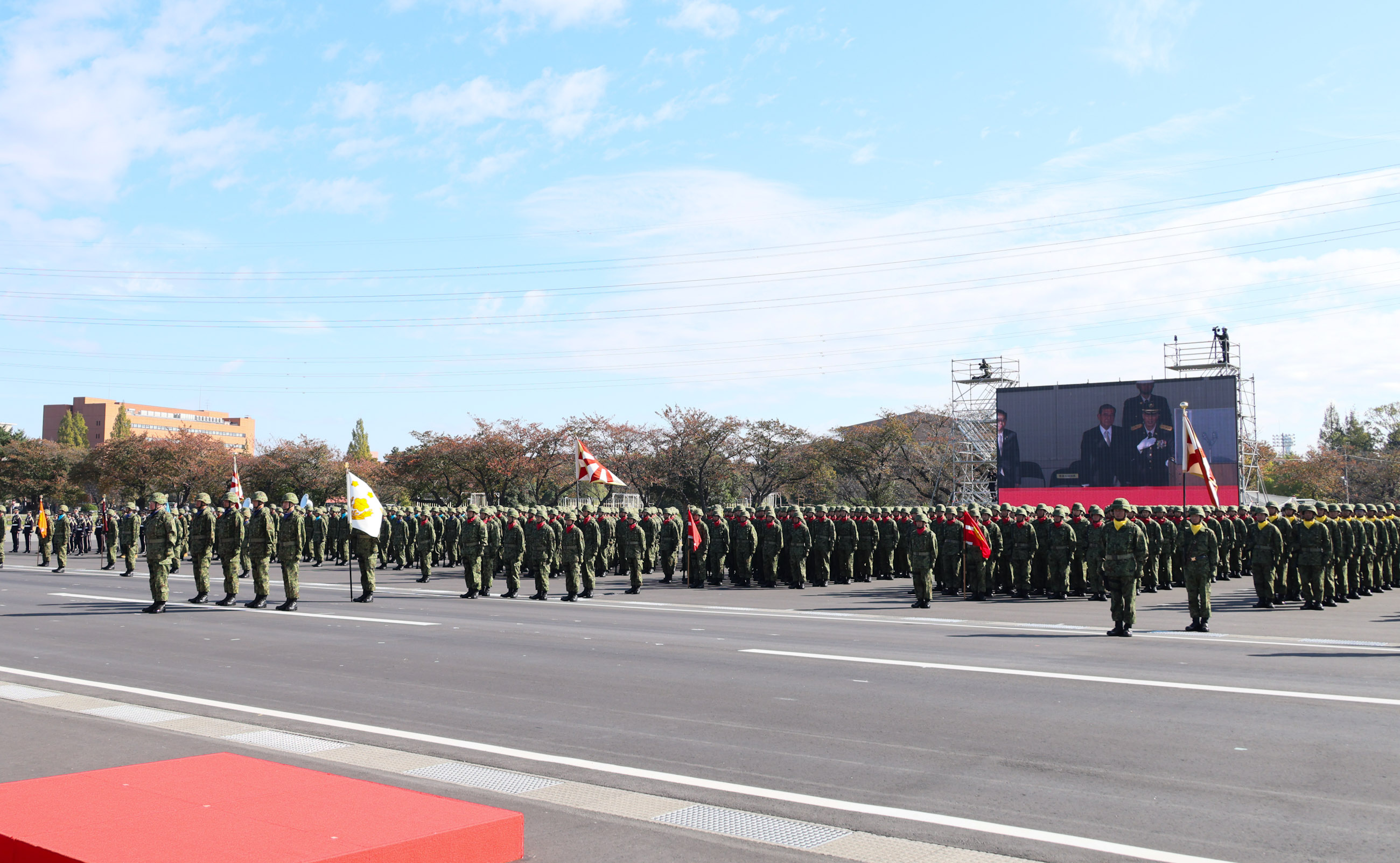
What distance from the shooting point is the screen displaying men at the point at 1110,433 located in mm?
43656

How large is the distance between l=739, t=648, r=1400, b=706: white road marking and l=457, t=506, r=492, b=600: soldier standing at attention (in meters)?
9.59

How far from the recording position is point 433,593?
21578 millimetres

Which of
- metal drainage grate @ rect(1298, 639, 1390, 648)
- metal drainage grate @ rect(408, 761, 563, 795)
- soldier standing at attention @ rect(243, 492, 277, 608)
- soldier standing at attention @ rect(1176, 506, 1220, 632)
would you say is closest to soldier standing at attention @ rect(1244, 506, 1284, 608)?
soldier standing at attention @ rect(1176, 506, 1220, 632)

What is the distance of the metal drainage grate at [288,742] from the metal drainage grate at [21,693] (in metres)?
3.05

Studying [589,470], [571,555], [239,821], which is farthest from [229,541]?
[239,821]

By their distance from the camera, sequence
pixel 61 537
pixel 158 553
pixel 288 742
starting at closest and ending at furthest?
1. pixel 288 742
2. pixel 158 553
3. pixel 61 537

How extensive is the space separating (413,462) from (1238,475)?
123 feet

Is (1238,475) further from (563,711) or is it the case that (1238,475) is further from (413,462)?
(563,711)

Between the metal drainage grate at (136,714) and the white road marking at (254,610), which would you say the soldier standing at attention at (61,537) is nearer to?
the white road marking at (254,610)

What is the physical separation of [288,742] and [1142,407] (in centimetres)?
4363

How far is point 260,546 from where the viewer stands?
1803 cm

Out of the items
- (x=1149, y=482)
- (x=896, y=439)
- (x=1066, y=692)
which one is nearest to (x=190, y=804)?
(x=1066, y=692)

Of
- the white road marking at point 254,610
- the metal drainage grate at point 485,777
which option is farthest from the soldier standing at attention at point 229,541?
the metal drainage grate at point 485,777

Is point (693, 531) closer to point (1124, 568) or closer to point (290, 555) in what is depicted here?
point (290, 555)
